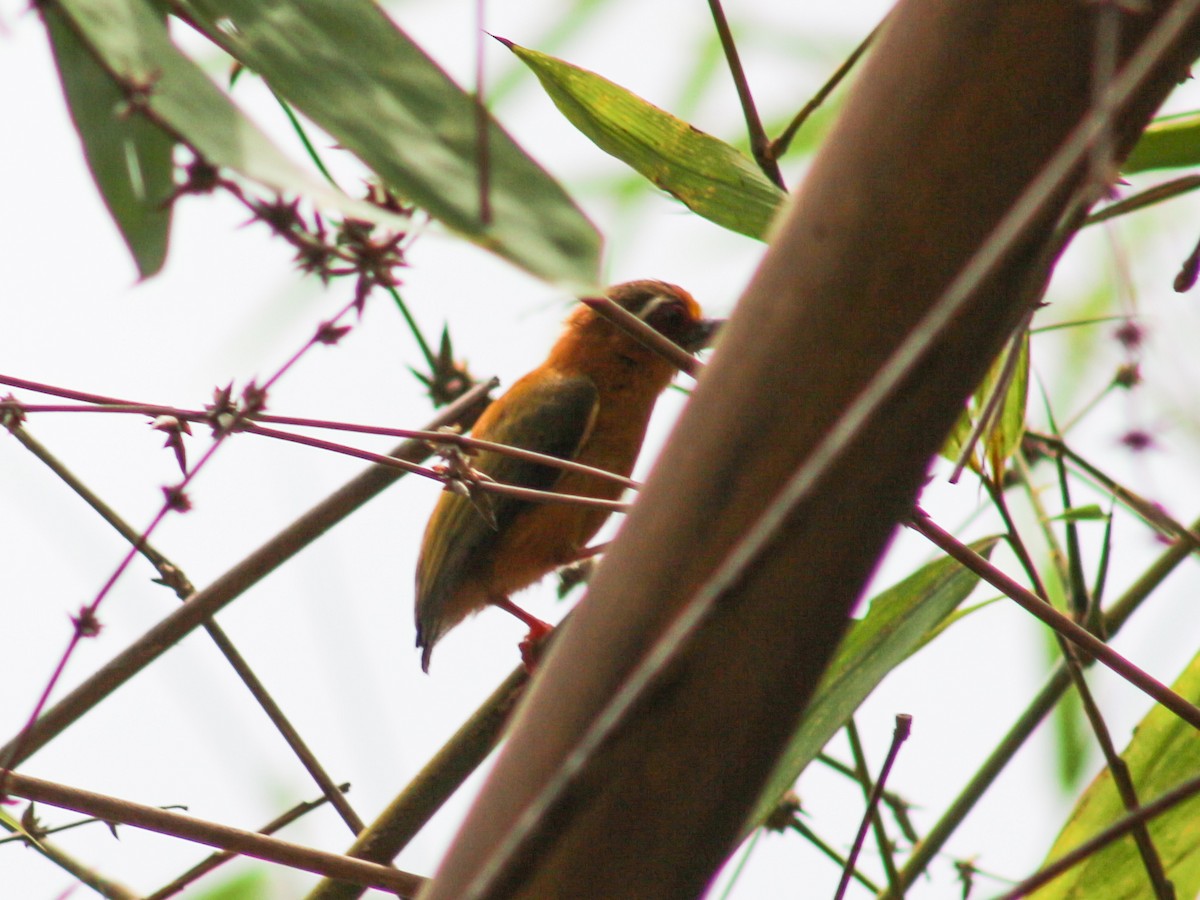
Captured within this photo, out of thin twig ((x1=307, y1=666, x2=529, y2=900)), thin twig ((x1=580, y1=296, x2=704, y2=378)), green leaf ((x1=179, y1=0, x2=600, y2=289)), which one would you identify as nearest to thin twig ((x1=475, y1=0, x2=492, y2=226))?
green leaf ((x1=179, y1=0, x2=600, y2=289))

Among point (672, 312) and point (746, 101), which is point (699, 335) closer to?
point (672, 312)

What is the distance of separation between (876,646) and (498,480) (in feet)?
6.56

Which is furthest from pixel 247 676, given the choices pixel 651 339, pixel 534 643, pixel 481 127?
pixel 534 643

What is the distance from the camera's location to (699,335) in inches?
171

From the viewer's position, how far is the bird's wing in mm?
3867

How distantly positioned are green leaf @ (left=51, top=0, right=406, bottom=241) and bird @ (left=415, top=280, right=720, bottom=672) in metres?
2.61

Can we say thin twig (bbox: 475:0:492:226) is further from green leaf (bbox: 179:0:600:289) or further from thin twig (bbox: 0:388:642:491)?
thin twig (bbox: 0:388:642:491)

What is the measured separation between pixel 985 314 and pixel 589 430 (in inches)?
127

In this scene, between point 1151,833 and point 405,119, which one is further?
point 1151,833

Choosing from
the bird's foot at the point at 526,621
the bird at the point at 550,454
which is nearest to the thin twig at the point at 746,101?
the bird at the point at 550,454

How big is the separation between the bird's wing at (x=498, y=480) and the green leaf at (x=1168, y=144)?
2.16m

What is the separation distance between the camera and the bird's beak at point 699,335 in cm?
430

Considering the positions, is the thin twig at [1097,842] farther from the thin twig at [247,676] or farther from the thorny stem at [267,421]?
the thin twig at [247,676]

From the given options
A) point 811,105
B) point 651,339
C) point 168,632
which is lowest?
point 168,632
